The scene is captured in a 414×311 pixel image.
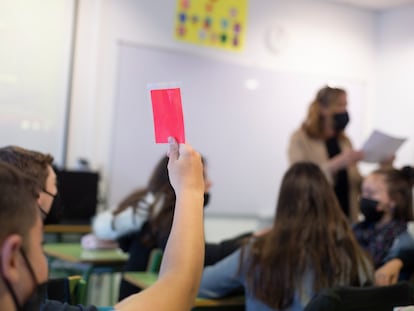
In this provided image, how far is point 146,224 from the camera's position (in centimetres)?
286

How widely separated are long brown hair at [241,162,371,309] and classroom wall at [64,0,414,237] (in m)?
2.58

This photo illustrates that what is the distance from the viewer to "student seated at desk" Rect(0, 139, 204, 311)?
73 cm

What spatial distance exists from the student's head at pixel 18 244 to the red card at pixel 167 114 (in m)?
0.34

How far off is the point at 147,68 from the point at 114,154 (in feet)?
2.41

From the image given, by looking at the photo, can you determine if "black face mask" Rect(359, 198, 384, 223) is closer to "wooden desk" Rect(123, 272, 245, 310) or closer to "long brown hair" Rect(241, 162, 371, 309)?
"long brown hair" Rect(241, 162, 371, 309)

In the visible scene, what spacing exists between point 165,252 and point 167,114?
0.79ft

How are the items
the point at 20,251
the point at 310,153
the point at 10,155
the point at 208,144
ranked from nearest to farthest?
1. the point at 20,251
2. the point at 10,155
3. the point at 310,153
4. the point at 208,144

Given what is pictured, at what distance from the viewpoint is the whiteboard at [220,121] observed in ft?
15.4

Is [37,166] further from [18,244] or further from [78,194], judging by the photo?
[78,194]

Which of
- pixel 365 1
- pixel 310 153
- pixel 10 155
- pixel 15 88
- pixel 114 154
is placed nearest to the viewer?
pixel 10 155

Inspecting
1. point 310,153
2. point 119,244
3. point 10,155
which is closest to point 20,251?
point 10,155

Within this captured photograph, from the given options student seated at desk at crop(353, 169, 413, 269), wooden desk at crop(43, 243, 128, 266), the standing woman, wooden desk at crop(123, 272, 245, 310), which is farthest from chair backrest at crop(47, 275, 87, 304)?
the standing woman

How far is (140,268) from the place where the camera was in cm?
287

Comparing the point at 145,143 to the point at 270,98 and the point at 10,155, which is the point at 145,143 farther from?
the point at 10,155
